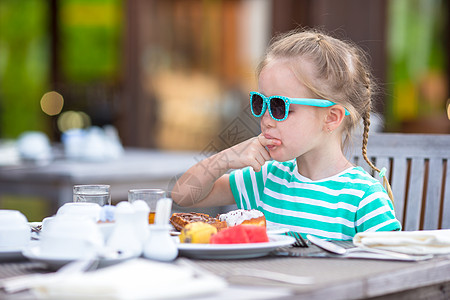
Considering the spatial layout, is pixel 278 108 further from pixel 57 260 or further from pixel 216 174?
pixel 57 260

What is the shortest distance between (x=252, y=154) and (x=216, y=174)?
0.14 meters

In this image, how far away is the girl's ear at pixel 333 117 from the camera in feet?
5.76

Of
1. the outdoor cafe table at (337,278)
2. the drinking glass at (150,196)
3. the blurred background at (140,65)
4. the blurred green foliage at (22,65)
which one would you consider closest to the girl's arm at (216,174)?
the drinking glass at (150,196)

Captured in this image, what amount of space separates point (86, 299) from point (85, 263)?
0.17m

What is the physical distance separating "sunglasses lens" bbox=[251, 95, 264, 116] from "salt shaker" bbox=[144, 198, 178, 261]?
20.0 inches

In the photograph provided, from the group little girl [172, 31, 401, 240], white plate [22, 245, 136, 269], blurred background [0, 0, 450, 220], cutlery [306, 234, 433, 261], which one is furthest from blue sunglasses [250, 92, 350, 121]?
blurred background [0, 0, 450, 220]

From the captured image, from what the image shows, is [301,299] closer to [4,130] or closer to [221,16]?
[221,16]

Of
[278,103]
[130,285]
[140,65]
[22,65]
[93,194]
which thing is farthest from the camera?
[22,65]

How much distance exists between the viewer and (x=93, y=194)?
1559mm

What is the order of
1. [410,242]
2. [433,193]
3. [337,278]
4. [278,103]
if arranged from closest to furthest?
1. [337,278]
2. [410,242]
3. [278,103]
4. [433,193]

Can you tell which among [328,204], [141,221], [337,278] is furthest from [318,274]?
[328,204]

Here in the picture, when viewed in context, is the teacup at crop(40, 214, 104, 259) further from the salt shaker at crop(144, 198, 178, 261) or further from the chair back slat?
the chair back slat

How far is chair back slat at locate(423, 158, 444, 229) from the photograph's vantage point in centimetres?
203

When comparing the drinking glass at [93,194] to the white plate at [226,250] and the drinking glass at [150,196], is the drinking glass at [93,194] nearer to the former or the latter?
the drinking glass at [150,196]
